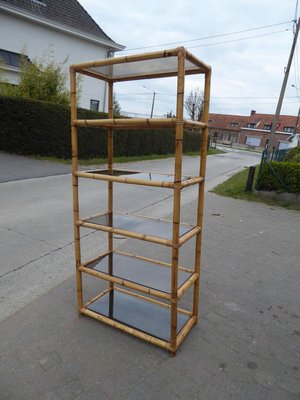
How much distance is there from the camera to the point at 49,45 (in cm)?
1545

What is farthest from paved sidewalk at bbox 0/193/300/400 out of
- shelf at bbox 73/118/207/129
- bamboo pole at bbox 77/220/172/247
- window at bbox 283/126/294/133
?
window at bbox 283/126/294/133

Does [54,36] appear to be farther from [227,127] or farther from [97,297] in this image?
[227,127]

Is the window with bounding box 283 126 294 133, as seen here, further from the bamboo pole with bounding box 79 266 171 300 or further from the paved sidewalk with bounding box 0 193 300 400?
the bamboo pole with bounding box 79 266 171 300

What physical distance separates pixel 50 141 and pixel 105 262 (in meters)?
9.54

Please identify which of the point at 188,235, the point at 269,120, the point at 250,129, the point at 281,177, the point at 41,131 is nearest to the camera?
the point at 188,235

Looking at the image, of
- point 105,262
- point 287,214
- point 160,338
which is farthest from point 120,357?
point 287,214

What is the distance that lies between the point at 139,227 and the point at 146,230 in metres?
0.11

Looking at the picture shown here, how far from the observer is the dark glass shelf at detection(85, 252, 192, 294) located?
2480 mm

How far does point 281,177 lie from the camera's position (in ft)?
25.9

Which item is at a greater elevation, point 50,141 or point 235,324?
point 50,141

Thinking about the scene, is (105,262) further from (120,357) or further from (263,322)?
(263,322)

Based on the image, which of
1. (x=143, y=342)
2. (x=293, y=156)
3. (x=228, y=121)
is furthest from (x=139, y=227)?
(x=228, y=121)

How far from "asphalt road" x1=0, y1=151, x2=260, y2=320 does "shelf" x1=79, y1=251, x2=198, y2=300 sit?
0.63 m

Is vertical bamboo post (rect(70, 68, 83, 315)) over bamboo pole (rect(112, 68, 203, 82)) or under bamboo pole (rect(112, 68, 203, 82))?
under
